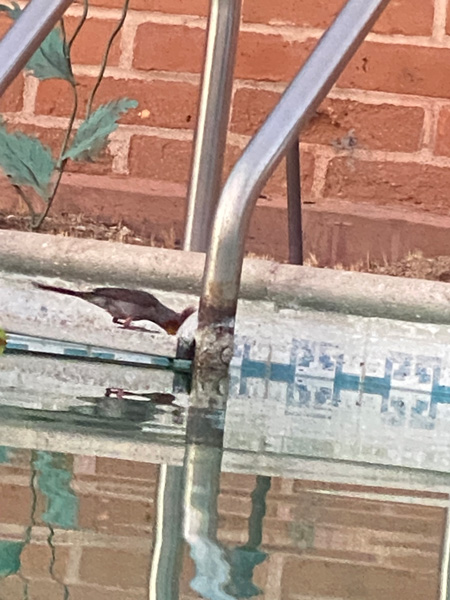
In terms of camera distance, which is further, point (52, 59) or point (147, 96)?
point (147, 96)

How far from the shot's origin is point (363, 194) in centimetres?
176

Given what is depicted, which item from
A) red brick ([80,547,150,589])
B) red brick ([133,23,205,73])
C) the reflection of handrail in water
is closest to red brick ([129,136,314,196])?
red brick ([133,23,205,73])

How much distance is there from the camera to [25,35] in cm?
102

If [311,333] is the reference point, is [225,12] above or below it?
above

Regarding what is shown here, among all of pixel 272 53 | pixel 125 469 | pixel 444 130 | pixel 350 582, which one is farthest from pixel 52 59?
pixel 350 582

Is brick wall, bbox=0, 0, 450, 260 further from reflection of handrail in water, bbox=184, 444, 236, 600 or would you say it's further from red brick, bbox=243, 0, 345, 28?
reflection of handrail in water, bbox=184, 444, 236, 600

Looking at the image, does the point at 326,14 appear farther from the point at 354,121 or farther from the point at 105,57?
the point at 105,57

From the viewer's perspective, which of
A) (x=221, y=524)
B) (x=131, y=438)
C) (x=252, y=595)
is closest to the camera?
(x=252, y=595)

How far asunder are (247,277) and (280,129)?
0.18 m

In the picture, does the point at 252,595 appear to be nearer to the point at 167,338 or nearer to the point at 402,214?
the point at 167,338

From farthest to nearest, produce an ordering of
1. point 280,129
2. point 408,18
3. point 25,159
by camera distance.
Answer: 1. point 408,18
2. point 25,159
3. point 280,129

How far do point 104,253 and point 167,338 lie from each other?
109 millimetres

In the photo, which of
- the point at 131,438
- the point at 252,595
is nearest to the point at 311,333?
the point at 131,438

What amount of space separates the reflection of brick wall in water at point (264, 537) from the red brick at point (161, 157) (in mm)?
1062
